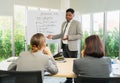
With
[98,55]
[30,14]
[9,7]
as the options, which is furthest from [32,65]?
[9,7]

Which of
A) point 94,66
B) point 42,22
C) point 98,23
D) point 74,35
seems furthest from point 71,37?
point 98,23

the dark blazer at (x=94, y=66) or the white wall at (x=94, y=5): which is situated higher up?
the white wall at (x=94, y=5)

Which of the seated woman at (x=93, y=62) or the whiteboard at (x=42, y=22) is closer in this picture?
the seated woman at (x=93, y=62)

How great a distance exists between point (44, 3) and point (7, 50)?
188 centimetres

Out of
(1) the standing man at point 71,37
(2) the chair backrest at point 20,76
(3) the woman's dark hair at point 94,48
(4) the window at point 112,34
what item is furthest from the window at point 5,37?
(2) the chair backrest at point 20,76

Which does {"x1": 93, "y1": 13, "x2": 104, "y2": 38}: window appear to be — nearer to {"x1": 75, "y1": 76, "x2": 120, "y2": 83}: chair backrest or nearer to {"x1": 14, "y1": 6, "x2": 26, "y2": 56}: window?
{"x1": 14, "y1": 6, "x2": 26, "y2": 56}: window

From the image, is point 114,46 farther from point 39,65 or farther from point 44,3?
point 39,65

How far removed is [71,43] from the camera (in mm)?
4242

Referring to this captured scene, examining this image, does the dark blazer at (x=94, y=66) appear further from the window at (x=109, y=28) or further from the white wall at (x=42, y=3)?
the white wall at (x=42, y=3)

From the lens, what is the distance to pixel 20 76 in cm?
176

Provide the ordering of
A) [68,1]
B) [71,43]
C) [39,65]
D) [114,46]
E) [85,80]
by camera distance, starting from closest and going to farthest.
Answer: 1. [85,80]
2. [39,65]
3. [71,43]
4. [114,46]
5. [68,1]

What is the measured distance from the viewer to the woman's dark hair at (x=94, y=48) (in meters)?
2.13

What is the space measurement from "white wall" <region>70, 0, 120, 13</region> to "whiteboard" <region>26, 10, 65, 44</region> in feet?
4.58

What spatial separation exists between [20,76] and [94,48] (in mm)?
813
